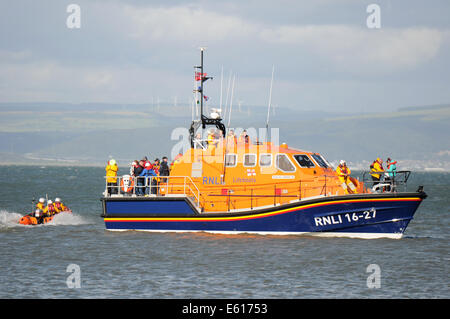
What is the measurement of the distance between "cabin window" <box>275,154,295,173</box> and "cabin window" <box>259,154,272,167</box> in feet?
0.72

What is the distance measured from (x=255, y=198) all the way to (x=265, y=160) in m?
1.18

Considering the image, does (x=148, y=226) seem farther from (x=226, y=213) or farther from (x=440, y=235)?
(x=440, y=235)

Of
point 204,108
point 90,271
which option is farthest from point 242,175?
point 90,271

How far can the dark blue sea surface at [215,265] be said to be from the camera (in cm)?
1443

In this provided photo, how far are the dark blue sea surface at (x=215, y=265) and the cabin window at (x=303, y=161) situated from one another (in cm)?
218

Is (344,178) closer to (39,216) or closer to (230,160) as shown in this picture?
(230,160)

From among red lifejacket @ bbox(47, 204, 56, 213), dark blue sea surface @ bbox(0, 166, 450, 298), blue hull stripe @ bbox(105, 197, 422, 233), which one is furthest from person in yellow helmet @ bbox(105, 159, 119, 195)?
red lifejacket @ bbox(47, 204, 56, 213)

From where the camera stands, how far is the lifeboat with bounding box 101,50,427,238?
19406mm

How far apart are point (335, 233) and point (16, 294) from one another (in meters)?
9.39

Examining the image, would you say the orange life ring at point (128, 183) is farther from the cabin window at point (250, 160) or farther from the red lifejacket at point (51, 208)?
the red lifejacket at point (51, 208)

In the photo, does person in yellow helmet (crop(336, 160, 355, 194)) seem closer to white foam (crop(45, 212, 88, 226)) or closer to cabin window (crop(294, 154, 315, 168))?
cabin window (crop(294, 154, 315, 168))

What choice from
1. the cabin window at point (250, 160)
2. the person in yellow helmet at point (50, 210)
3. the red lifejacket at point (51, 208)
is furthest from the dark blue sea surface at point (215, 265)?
the red lifejacket at point (51, 208)

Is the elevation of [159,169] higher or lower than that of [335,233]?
higher
